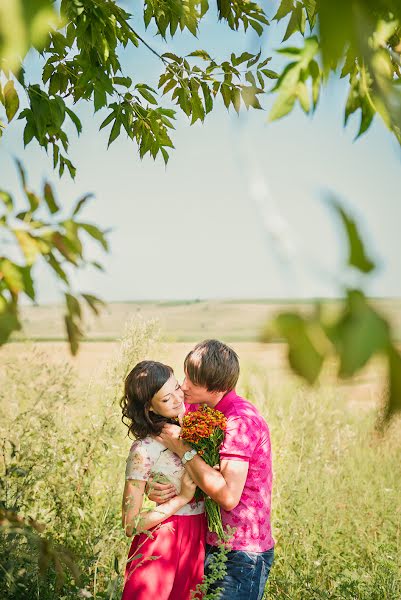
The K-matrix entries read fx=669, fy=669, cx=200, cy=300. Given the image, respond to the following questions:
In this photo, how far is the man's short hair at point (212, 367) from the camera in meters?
2.44

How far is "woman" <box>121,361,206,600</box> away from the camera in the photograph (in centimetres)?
234

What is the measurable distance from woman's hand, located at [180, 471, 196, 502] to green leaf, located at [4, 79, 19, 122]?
4.68 feet

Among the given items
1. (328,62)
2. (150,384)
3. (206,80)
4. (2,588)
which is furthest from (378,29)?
(2,588)

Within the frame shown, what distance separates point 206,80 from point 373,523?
2408 mm

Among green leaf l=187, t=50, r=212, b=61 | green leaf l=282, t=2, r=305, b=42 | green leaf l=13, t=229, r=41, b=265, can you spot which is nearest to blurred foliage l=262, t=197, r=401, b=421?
green leaf l=13, t=229, r=41, b=265

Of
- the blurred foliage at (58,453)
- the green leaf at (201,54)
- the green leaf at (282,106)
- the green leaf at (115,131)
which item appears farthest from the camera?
the green leaf at (201,54)

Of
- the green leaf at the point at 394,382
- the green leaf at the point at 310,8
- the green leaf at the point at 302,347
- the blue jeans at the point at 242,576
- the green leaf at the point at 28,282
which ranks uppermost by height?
the green leaf at the point at 310,8

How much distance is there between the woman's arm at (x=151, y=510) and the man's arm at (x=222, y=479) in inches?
2.7

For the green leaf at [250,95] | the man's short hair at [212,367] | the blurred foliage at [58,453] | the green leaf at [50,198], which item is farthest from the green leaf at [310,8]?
the blurred foliage at [58,453]

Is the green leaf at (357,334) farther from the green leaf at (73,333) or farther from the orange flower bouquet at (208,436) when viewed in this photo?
the orange flower bouquet at (208,436)

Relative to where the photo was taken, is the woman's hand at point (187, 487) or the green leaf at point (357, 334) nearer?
the green leaf at point (357, 334)

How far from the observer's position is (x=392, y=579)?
2932 mm

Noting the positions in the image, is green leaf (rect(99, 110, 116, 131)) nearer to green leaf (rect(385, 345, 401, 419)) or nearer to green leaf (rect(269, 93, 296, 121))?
green leaf (rect(269, 93, 296, 121))

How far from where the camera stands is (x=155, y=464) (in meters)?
2.45
